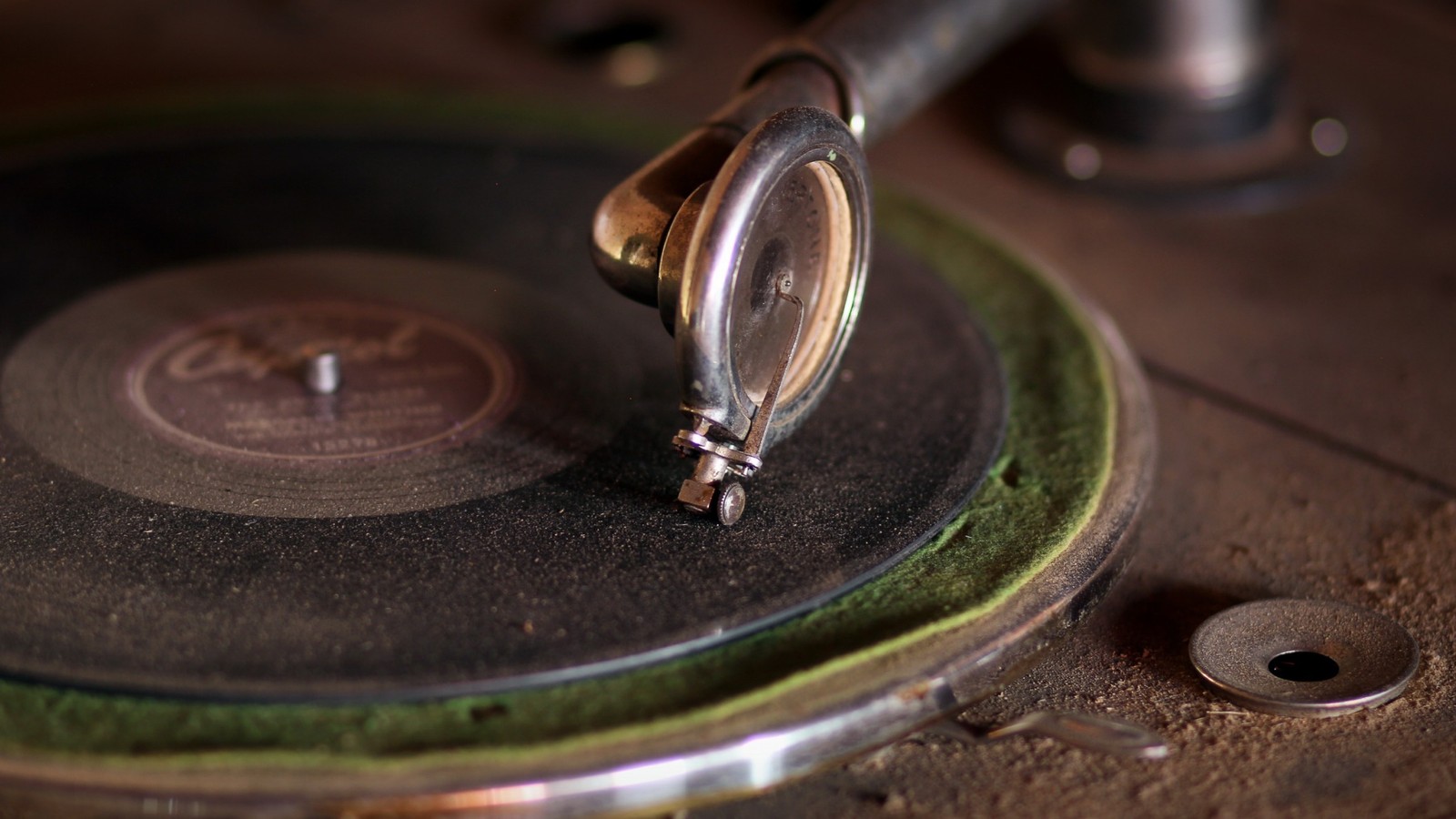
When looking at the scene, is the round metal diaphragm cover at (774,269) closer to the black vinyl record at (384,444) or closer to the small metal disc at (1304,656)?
the black vinyl record at (384,444)

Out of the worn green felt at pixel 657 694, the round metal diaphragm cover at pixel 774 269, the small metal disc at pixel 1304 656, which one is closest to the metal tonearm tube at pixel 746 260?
the round metal diaphragm cover at pixel 774 269

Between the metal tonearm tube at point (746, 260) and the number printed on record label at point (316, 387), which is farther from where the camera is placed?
the number printed on record label at point (316, 387)

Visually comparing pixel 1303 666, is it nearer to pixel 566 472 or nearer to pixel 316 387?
pixel 566 472

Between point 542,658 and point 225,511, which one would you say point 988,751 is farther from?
point 225,511

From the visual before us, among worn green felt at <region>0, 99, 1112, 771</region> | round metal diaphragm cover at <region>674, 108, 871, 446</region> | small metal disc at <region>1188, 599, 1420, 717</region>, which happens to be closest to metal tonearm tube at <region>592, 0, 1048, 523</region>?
round metal diaphragm cover at <region>674, 108, 871, 446</region>

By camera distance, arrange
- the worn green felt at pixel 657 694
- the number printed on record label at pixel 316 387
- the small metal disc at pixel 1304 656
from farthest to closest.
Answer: the number printed on record label at pixel 316 387
the small metal disc at pixel 1304 656
the worn green felt at pixel 657 694

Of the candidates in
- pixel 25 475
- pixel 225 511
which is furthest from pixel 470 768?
pixel 25 475
